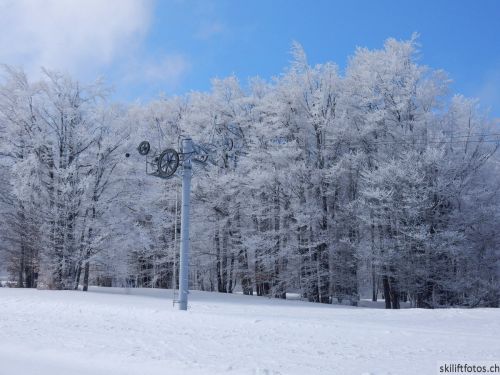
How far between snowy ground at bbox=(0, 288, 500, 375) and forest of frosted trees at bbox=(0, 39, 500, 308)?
1149cm

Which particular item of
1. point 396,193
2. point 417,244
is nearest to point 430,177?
point 396,193

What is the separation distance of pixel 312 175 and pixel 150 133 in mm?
14096

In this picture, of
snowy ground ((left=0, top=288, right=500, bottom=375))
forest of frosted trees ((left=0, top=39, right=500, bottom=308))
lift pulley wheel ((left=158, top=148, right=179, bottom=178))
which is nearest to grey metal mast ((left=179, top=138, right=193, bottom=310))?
lift pulley wheel ((left=158, top=148, right=179, bottom=178))

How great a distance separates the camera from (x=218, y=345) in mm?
7816

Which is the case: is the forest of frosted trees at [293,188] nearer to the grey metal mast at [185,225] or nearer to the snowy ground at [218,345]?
the grey metal mast at [185,225]

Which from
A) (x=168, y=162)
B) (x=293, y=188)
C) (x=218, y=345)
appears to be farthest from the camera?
(x=293, y=188)

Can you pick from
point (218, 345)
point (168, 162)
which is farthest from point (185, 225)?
point (218, 345)

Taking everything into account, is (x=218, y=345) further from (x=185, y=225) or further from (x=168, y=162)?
(x=168, y=162)

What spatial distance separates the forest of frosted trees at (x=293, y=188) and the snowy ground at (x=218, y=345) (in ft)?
37.7

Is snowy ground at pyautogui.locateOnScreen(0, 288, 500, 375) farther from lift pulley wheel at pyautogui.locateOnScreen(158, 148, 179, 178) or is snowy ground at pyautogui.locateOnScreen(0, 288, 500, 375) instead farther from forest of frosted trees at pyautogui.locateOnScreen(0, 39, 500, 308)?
forest of frosted trees at pyautogui.locateOnScreen(0, 39, 500, 308)

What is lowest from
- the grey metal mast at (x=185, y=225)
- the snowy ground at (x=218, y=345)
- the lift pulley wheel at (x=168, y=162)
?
the snowy ground at (x=218, y=345)

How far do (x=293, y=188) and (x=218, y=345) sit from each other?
1956 centimetres

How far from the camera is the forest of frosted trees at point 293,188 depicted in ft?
77.4

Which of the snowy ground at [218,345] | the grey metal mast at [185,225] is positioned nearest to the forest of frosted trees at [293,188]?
the grey metal mast at [185,225]
